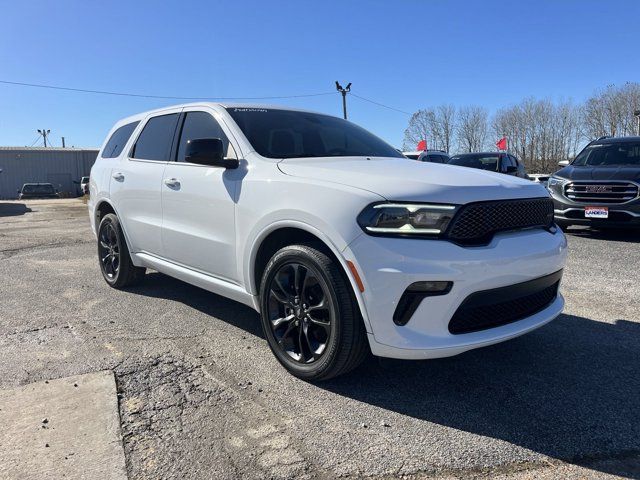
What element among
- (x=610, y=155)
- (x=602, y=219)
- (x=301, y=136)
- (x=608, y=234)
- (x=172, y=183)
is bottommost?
(x=608, y=234)

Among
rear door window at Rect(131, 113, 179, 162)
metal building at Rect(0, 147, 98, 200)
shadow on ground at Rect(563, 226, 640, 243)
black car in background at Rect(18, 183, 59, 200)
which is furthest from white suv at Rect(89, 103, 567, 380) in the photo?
metal building at Rect(0, 147, 98, 200)

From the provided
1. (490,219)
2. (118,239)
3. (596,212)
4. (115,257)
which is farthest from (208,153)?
(596,212)

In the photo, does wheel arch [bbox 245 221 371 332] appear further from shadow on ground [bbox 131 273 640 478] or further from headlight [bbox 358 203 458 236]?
shadow on ground [bbox 131 273 640 478]

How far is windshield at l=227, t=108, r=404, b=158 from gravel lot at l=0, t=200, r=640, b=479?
147 cm

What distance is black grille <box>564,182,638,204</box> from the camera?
→ 754 cm

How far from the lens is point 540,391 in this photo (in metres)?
2.89

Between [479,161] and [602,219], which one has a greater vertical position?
[479,161]

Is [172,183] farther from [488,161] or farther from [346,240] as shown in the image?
[488,161]

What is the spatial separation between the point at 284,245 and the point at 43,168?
51.4m

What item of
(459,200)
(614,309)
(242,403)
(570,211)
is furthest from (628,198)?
(242,403)

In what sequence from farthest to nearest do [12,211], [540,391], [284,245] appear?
[12,211]
[284,245]
[540,391]

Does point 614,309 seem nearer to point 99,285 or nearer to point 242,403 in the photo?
point 242,403

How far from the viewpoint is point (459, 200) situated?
2.63m

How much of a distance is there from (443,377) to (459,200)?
1.16m
